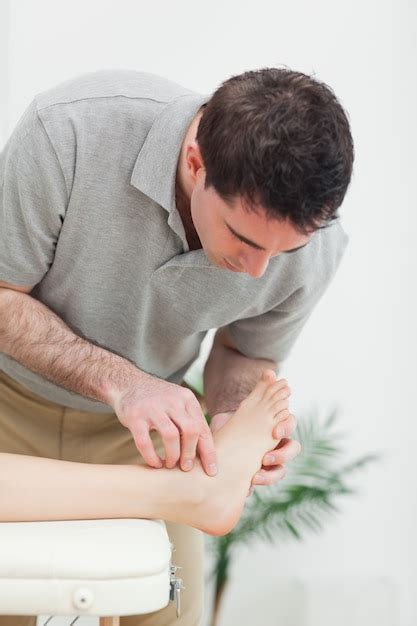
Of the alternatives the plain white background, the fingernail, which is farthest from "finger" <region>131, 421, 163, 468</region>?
the plain white background

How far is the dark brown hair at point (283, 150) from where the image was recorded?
3.90 ft

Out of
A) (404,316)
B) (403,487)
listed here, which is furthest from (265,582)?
(404,316)

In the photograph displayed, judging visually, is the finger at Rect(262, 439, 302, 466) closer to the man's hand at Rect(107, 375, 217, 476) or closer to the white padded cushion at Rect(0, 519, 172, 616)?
the man's hand at Rect(107, 375, 217, 476)

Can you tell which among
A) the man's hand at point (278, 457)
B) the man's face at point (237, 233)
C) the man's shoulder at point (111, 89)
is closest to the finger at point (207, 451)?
the man's hand at point (278, 457)

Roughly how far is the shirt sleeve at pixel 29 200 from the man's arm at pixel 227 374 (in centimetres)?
51

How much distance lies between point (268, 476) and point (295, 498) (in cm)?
107

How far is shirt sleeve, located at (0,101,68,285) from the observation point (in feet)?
4.74

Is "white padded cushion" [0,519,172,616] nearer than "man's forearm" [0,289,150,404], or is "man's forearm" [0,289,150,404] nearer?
"white padded cushion" [0,519,172,616]

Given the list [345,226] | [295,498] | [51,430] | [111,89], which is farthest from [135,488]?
[345,226]

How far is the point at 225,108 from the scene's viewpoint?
1268mm

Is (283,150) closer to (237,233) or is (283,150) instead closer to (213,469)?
(237,233)

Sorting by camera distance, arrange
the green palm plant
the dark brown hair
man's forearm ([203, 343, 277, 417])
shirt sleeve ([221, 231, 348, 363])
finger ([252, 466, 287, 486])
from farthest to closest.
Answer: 1. the green palm plant
2. man's forearm ([203, 343, 277, 417])
3. shirt sleeve ([221, 231, 348, 363])
4. finger ([252, 466, 287, 486])
5. the dark brown hair

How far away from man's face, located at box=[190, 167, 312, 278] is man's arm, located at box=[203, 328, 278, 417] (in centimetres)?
49

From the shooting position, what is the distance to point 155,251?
1523mm
